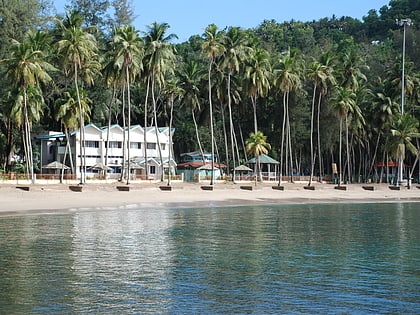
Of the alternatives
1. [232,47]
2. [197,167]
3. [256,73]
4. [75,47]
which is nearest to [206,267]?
[75,47]

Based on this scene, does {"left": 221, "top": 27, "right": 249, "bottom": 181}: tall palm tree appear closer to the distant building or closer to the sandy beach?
the distant building

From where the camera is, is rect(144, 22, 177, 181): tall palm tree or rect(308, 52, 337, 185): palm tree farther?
rect(308, 52, 337, 185): palm tree

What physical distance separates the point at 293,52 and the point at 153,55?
2223cm

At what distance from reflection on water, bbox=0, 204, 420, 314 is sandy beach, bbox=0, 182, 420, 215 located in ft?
27.4

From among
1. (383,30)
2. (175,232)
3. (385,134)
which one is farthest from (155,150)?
(383,30)

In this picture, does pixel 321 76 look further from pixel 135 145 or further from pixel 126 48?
pixel 135 145

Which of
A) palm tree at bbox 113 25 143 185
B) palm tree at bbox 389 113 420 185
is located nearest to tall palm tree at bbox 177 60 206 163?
palm tree at bbox 113 25 143 185

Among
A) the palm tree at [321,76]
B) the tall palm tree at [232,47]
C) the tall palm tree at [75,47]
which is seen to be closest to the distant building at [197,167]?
the tall palm tree at [232,47]

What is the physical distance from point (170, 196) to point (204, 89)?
29.5m

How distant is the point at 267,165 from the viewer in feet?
309

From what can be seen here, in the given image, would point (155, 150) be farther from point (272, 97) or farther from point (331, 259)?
point (331, 259)

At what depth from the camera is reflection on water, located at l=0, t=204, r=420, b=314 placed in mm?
16000

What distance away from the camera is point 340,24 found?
187 metres

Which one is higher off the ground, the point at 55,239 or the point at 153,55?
the point at 153,55
